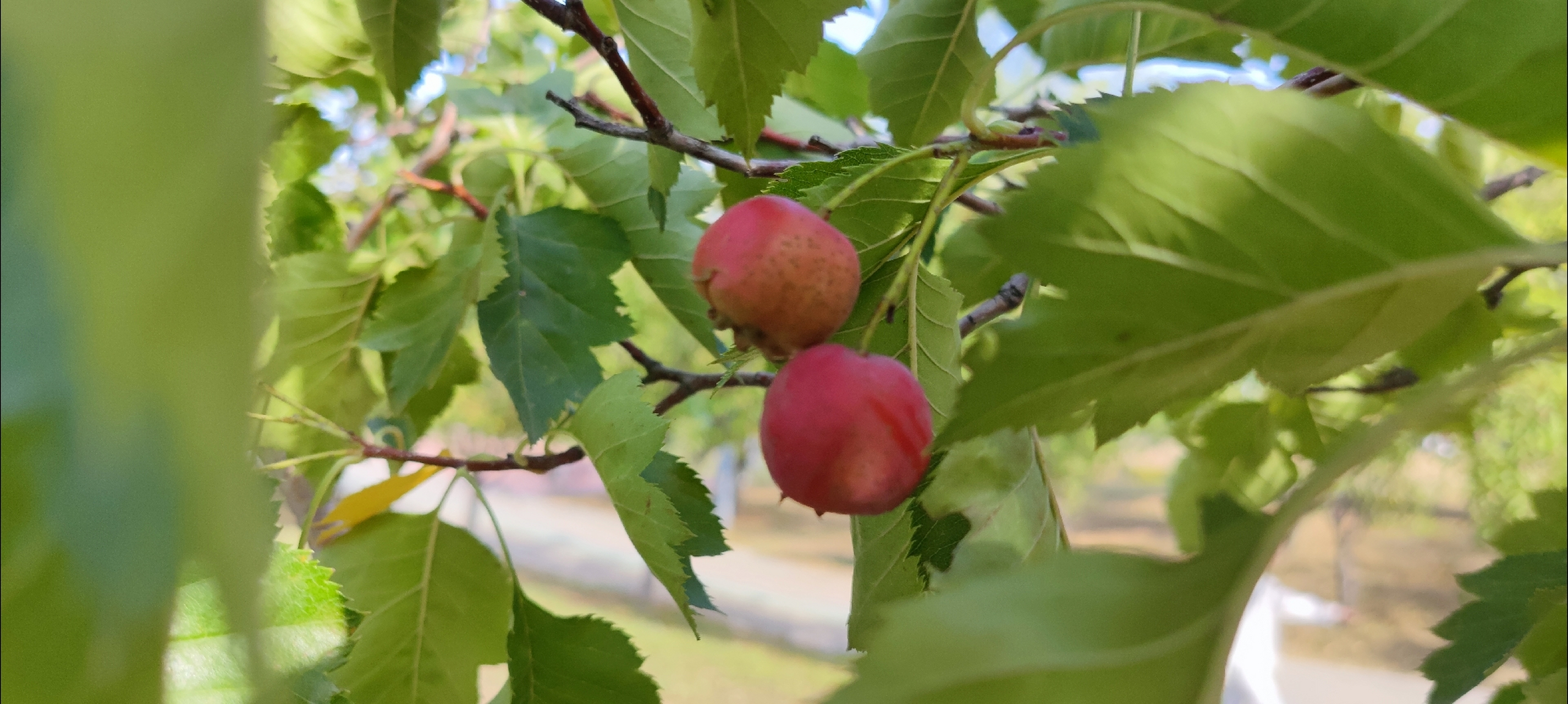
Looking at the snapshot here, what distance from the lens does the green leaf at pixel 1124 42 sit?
78 centimetres

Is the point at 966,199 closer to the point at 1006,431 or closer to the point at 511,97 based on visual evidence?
the point at 1006,431

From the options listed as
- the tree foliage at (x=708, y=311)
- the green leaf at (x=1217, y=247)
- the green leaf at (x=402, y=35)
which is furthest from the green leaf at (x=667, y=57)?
the green leaf at (x=1217, y=247)

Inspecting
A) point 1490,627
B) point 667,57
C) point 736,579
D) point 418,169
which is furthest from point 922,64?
point 736,579

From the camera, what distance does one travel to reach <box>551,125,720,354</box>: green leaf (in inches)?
30.6

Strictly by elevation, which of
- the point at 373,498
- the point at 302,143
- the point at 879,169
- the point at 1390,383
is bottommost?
the point at 1390,383

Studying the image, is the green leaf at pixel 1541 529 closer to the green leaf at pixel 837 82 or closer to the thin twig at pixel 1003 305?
the thin twig at pixel 1003 305

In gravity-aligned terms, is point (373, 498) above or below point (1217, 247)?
below

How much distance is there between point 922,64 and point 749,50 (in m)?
0.21

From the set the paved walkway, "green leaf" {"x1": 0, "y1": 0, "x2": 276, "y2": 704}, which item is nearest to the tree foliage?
"green leaf" {"x1": 0, "y1": 0, "x2": 276, "y2": 704}

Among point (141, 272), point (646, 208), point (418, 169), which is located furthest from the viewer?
point (418, 169)

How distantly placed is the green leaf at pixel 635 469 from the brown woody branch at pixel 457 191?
388mm

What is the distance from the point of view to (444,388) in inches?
36.7

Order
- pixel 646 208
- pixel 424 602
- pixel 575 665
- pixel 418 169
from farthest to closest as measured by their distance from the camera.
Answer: pixel 418 169 < pixel 646 208 < pixel 424 602 < pixel 575 665

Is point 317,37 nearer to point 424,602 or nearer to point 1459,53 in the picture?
point 424,602
